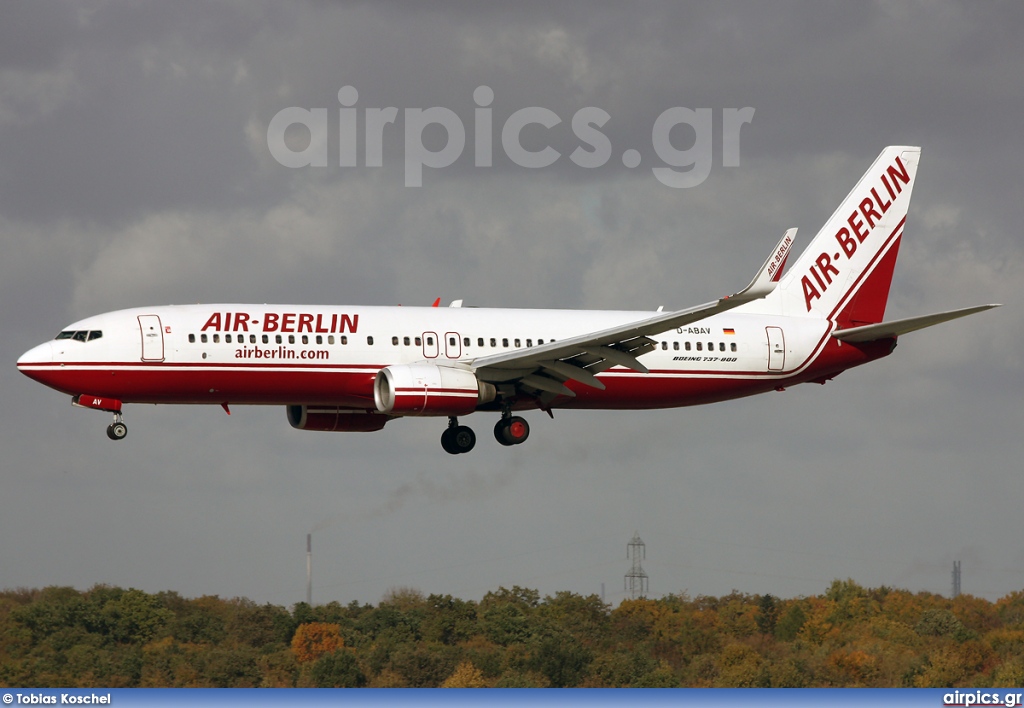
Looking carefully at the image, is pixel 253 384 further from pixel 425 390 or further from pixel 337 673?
pixel 337 673

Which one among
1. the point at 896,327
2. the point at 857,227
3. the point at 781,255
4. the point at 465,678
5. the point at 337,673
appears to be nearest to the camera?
the point at 896,327

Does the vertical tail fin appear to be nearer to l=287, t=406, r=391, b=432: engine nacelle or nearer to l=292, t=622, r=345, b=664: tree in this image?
l=287, t=406, r=391, b=432: engine nacelle

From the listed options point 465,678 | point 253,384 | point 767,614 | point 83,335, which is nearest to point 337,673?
point 465,678

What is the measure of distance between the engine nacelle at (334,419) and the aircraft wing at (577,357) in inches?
275

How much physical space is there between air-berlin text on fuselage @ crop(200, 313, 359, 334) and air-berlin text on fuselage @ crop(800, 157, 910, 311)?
2176 centimetres

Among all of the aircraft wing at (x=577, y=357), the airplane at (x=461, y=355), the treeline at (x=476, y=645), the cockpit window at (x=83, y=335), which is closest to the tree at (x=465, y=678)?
the treeline at (x=476, y=645)

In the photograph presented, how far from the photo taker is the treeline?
417ft

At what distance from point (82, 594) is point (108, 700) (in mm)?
71697

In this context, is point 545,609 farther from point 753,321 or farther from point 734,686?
point 753,321

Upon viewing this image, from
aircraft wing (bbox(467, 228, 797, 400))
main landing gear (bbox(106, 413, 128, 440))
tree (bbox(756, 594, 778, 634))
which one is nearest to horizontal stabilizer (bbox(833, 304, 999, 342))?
aircraft wing (bbox(467, 228, 797, 400))

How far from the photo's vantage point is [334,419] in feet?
214

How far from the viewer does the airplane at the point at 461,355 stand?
187ft

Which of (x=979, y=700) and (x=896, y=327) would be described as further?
(x=979, y=700)

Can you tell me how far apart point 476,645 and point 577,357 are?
88038 millimetres
